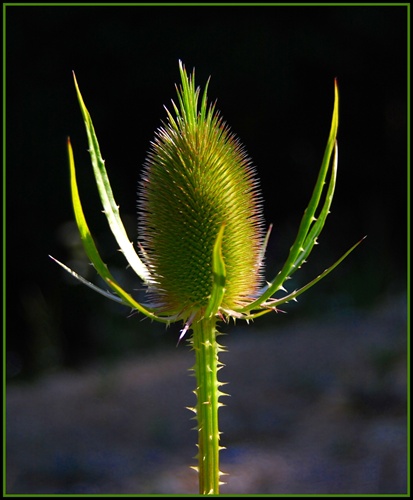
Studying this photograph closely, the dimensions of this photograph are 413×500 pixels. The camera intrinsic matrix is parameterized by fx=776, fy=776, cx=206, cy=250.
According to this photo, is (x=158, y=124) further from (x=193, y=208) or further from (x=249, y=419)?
(x=193, y=208)

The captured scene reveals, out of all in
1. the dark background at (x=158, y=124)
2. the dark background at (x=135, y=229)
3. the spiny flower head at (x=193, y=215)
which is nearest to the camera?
the spiny flower head at (x=193, y=215)

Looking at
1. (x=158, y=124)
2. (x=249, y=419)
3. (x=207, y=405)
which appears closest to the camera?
(x=207, y=405)

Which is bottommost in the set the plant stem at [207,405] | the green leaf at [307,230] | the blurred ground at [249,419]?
the blurred ground at [249,419]

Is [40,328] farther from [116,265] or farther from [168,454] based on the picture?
[168,454]

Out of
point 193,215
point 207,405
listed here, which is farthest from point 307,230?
point 207,405

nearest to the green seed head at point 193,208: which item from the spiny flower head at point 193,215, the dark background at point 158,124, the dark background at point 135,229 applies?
the spiny flower head at point 193,215

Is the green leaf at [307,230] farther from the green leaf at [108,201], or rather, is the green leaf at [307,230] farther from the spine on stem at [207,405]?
the green leaf at [108,201]

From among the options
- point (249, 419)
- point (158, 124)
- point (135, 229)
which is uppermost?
point (158, 124)

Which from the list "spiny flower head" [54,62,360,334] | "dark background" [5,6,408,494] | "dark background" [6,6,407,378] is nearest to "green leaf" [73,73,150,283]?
"spiny flower head" [54,62,360,334]
